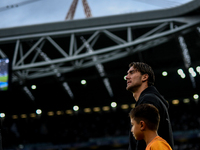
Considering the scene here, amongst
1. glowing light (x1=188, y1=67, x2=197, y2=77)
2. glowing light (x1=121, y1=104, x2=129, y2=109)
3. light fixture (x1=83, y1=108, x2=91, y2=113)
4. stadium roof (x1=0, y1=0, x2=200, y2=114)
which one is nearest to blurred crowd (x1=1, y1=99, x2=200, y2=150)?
light fixture (x1=83, y1=108, x2=91, y2=113)

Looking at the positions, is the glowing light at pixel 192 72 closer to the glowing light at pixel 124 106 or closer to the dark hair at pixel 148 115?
the glowing light at pixel 124 106

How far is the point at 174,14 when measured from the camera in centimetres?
1327

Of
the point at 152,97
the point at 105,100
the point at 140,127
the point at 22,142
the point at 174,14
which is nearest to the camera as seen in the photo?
the point at 140,127

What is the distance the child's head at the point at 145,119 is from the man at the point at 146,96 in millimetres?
143

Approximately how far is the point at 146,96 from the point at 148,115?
0.33 m

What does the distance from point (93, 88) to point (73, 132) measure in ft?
11.7

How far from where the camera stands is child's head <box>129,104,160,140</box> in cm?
268

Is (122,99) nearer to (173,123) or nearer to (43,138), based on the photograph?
(173,123)

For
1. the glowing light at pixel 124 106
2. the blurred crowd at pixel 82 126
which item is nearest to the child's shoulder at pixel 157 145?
the blurred crowd at pixel 82 126

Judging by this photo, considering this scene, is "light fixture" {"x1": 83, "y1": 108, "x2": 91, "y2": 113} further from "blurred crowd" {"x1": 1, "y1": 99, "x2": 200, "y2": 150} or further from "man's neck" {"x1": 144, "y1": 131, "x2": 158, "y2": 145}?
"man's neck" {"x1": 144, "y1": 131, "x2": 158, "y2": 145}

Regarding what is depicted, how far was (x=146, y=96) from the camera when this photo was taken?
297cm

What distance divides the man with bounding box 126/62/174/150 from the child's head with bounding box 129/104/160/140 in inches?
5.6

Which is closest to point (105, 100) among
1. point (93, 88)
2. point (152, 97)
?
point (93, 88)

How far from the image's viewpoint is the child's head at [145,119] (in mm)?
2683
